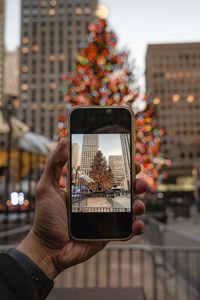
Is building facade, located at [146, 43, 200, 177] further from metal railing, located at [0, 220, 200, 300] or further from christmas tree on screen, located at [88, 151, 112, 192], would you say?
christmas tree on screen, located at [88, 151, 112, 192]

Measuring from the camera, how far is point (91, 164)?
5.33 ft

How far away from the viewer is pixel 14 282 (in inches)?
46.4

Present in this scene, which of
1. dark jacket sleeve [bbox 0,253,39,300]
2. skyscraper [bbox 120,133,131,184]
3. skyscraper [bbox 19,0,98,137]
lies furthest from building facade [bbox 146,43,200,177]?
dark jacket sleeve [bbox 0,253,39,300]

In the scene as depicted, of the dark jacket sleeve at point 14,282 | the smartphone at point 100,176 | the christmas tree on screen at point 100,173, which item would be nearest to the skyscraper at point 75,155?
the smartphone at point 100,176

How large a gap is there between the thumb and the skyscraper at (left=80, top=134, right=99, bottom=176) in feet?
0.37

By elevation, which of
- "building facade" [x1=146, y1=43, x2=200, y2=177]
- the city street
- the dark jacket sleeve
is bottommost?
the dark jacket sleeve

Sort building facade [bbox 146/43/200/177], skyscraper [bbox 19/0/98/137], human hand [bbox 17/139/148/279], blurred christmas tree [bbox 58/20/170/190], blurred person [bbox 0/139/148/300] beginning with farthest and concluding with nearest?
skyscraper [bbox 19/0/98/137]
building facade [bbox 146/43/200/177]
blurred christmas tree [bbox 58/20/170/190]
human hand [bbox 17/139/148/279]
blurred person [bbox 0/139/148/300]

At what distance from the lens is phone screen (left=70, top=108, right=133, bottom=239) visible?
1614 mm

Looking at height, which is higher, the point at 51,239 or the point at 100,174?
the point at 100,174

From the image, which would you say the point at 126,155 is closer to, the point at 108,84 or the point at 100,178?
the point at 100,178

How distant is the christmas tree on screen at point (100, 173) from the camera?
161 centimetres

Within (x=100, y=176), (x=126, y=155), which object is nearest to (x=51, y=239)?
(x=100, y=176)

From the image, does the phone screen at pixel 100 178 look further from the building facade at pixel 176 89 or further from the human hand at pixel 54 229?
the building facade at pixel 176 89

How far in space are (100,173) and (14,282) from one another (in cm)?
71
